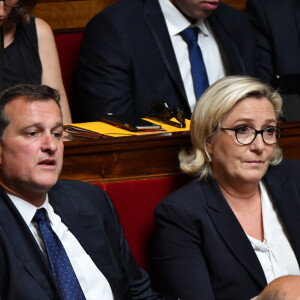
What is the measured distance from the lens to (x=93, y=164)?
1757 mm

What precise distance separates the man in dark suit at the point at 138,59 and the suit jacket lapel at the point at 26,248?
2.63 feet

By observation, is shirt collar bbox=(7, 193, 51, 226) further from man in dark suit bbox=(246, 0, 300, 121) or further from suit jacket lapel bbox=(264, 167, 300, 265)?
man in dark suit bbox=(246, 0, 300, 121)

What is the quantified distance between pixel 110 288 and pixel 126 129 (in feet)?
1.46

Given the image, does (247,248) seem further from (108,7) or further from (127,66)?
(108,7)

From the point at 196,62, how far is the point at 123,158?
66 centimetres

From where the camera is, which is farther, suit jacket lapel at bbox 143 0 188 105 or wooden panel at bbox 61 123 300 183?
suit jacket lapel at bbox 143 0 188 105

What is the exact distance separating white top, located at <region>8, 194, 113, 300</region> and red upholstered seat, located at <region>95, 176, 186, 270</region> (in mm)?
242

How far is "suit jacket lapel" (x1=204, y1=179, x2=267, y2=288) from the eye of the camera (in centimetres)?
170

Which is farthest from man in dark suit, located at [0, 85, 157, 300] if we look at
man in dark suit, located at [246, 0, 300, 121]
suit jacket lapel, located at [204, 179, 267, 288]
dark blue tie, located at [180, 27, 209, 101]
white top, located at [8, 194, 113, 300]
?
man in dark suit, located at [246, 0, 300, 121]

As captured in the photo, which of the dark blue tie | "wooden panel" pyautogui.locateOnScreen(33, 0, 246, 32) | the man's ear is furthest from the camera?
"wooden panel" pyautogui.locateOnScreen(33, 0, 246, 32)

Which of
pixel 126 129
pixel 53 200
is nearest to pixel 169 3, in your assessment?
pixel 126 129

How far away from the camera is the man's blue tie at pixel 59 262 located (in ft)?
4.78

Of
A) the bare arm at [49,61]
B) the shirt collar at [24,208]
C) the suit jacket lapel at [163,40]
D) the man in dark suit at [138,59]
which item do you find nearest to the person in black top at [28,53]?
the bare arm at [49,61]

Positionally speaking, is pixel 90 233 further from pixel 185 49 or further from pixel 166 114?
pixel 185 49
